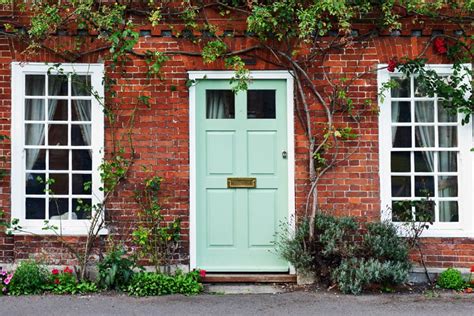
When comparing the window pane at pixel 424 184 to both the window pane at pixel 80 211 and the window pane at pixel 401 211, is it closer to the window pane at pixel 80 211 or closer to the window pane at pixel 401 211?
the window pane at pixel 401 211

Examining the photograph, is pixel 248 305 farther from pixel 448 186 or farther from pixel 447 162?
pixel 447 162

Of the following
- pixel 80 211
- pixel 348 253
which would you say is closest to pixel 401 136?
pixel 348 253

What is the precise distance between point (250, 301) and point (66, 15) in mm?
4281

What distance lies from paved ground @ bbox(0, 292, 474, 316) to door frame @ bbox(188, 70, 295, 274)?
0.91m

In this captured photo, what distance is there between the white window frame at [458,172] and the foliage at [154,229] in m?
2.70

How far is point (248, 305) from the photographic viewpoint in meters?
8.20

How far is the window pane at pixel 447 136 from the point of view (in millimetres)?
9401

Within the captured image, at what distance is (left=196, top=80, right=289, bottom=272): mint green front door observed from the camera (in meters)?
9.34

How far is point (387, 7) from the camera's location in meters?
8.87

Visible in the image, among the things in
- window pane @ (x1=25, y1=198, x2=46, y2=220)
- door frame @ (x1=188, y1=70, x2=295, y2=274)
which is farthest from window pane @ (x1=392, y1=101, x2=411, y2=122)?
window pane @ (x1=25, y1=198, x2=46, y2=220)

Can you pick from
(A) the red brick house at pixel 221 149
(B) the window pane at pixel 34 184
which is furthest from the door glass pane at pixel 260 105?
(B) the window pane at pixel 34 184

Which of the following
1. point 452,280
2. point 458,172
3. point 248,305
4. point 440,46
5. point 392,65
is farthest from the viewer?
point 458,172

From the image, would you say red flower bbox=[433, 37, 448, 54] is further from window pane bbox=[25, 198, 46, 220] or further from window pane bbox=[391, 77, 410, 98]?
window pane bbox=[25, 198, 46, 220]

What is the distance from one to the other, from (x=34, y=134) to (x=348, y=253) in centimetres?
432
